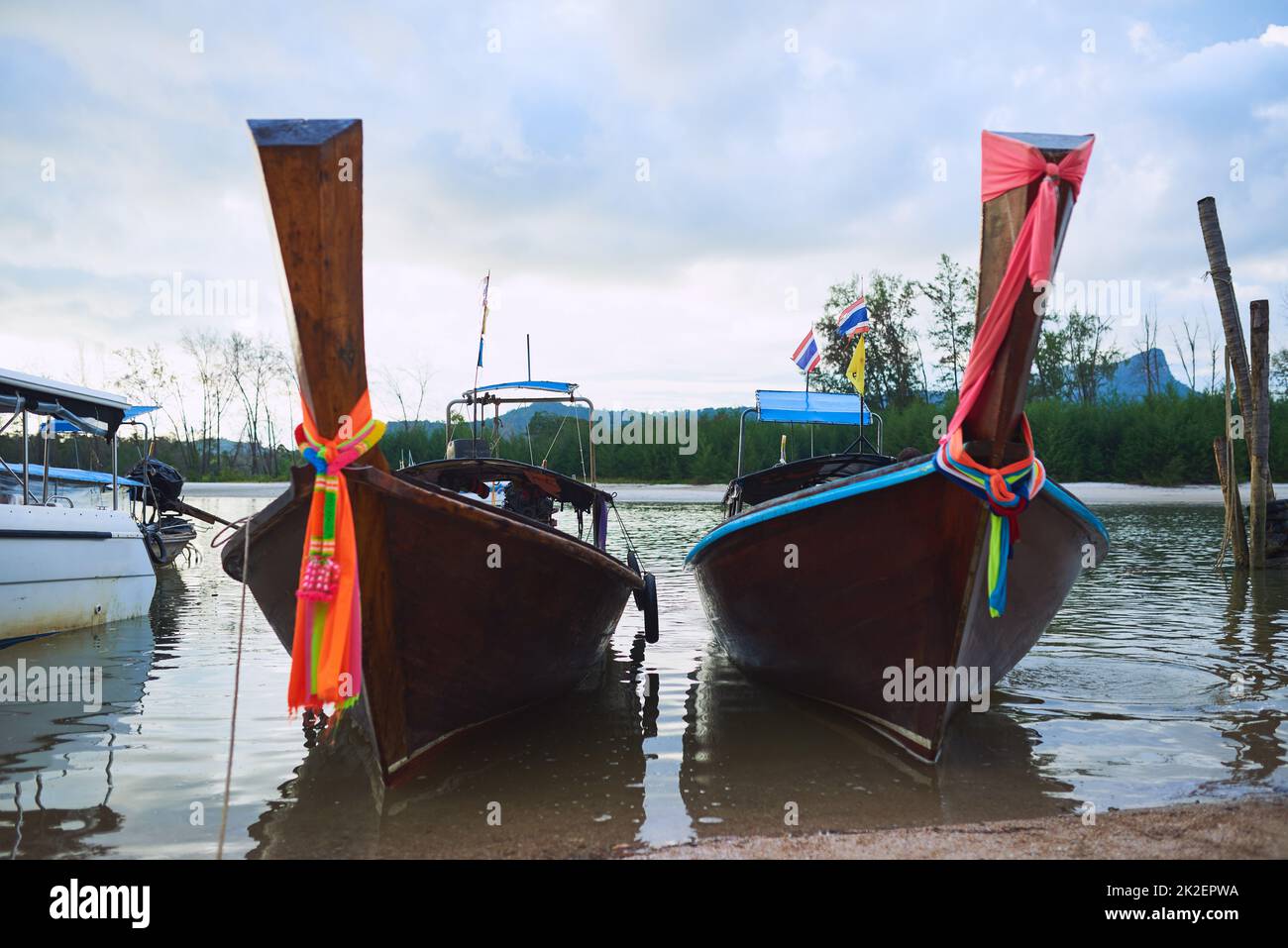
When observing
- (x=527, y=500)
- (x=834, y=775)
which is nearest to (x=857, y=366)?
(x=527, y=500)

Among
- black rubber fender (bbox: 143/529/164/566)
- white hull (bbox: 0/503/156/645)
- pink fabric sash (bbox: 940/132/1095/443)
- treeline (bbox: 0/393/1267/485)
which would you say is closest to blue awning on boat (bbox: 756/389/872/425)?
pink fabric sash (bbox: 940/132/1095/443)

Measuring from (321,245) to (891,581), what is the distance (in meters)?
3.29

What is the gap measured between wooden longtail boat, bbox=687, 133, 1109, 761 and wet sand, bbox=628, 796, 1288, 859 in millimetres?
999

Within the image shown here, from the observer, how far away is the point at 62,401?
907cm

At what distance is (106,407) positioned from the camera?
9.59 meters

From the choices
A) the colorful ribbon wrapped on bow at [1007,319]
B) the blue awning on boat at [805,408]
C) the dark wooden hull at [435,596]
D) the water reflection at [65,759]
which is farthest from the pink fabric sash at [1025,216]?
the water reflection at [65,759]

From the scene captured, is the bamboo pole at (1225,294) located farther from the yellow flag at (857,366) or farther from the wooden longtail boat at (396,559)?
the wooden longtail boat at (396,559)

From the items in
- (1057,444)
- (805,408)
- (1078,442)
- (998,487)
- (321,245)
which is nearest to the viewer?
(321,245)

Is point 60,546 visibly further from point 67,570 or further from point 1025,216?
point 1025,216

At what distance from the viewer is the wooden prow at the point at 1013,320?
3.53 metres

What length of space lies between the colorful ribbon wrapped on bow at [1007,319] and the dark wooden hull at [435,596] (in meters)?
2.18
